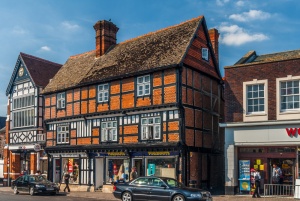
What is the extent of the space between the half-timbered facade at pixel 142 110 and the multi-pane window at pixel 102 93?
7cm

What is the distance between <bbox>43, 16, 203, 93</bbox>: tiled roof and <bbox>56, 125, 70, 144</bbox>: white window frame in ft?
10.3

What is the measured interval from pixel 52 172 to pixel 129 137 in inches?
372

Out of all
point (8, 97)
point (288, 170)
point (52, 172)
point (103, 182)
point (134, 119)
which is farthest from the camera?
point (8, 97)

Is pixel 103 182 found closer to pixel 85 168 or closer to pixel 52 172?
pixel 85 168

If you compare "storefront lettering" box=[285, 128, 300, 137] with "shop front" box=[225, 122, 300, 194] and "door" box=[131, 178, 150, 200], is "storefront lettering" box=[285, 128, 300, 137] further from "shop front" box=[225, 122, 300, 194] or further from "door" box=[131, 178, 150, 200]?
"door" box=[131, 178, 150, 200]

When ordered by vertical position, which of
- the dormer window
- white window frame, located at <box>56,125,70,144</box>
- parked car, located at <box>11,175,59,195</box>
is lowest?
parked car, located at <box>11,175,59,195</box>

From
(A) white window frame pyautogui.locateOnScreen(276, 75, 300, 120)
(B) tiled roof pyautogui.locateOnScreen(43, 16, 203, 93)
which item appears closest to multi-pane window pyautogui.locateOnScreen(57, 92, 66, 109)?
(B) tiled roof pyautogui.locateOnScreen(43, 16, 203, 93)

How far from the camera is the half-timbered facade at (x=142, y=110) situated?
26.2 m

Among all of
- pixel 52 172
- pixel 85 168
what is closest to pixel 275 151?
pixel 85 168

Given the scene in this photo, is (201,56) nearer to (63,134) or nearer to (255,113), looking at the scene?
(255,113)

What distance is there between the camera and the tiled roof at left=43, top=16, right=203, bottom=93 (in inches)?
1082

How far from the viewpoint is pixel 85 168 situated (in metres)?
31.3

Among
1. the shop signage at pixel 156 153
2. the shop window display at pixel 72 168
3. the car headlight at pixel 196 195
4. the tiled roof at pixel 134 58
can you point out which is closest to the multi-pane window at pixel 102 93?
the tiled roof at pixel 134 58

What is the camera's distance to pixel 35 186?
87.8 ft
